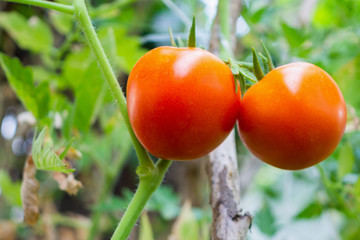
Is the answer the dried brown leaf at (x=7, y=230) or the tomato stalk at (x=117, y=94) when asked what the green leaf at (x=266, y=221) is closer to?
the tomato stalk at (x=117, y=94)

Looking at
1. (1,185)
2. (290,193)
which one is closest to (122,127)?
(1,185)

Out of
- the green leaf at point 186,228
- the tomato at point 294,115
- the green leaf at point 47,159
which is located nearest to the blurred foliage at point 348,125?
the green leaf at point 186,228

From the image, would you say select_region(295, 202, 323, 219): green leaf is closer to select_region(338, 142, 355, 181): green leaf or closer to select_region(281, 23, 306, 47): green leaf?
select_region(338, 142, 355, 181): green leaf

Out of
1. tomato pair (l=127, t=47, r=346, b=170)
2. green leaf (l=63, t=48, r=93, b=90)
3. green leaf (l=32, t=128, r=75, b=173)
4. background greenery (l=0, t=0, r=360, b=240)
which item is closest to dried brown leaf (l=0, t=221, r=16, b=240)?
background greenery (l=0, t=0, r=360, b=240)

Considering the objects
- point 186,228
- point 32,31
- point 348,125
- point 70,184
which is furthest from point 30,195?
point 348,125

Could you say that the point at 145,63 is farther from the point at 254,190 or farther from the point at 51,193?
the point at 254,190

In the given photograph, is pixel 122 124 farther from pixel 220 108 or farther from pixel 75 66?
pixel 220 108

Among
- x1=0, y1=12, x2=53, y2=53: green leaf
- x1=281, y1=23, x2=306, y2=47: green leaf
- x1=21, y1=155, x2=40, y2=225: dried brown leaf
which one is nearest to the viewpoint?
x1=21, y1=155, x2=40, y2=225: dried brown leaf
